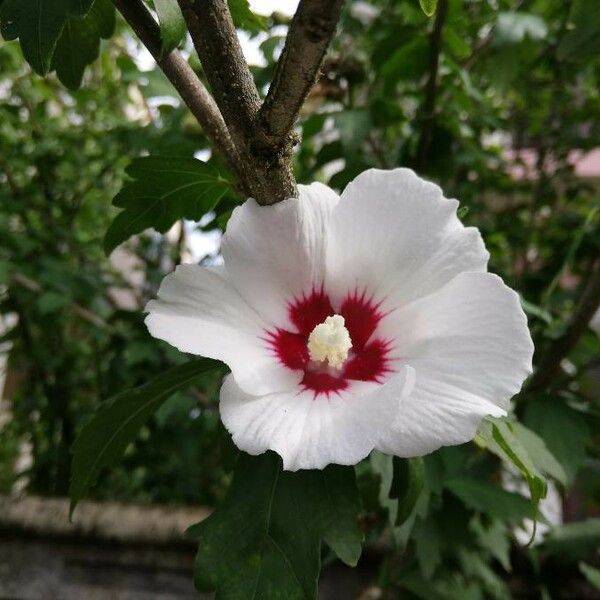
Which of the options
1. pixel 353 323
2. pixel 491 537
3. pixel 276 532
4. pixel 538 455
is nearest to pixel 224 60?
pixel 353 323

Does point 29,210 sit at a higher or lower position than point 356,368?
lower

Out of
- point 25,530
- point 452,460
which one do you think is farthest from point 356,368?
point 25,530

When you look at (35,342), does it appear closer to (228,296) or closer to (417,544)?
(417,544)

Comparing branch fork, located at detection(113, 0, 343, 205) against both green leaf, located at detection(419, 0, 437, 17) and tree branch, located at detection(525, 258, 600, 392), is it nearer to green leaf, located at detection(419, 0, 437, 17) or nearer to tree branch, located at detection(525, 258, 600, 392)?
green leaf, located at detection(419, 0, 437, 17)

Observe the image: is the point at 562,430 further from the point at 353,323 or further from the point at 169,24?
the point at 169,24

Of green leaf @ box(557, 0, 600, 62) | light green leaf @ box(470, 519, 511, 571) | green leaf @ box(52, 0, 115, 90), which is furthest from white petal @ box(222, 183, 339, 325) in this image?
light green leaf @ box(470, 519, 511, 571)

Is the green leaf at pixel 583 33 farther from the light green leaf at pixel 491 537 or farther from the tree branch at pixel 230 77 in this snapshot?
the light green leaf at pixel 491 537

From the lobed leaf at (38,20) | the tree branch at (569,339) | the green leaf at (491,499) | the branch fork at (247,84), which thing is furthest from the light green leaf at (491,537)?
the lobed leaf at (38,20)
